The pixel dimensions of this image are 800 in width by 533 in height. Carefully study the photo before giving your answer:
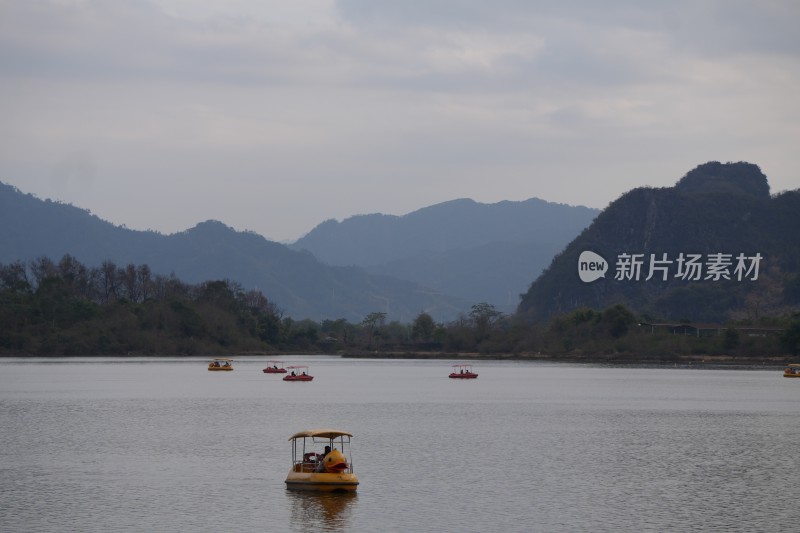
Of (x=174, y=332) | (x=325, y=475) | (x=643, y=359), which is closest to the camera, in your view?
(x=325, y=475)

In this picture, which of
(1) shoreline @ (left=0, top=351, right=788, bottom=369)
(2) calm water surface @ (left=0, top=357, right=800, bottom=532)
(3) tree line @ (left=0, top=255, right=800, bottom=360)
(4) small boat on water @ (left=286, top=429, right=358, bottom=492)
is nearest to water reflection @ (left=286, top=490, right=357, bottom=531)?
(2) calm water surface @ (left=0, top=357, right=800, bottom=532)

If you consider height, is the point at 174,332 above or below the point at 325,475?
above

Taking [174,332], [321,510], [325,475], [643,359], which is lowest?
[321,510]

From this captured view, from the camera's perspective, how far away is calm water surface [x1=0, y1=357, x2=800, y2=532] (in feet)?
119

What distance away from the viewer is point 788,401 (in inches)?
3506

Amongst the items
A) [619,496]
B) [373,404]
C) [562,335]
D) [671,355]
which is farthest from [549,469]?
[562,335]

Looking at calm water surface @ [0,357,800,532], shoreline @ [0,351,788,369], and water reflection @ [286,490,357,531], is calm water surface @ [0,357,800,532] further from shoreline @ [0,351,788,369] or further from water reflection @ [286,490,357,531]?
shoreline @ [0,351,788,369]

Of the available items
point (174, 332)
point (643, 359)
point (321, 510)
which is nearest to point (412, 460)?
point (321, 510)

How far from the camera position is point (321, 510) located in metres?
37.4

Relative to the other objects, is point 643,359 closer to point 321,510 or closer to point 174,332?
point 174,332

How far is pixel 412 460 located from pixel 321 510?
1267cm

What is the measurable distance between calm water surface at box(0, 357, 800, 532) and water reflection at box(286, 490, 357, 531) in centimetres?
8

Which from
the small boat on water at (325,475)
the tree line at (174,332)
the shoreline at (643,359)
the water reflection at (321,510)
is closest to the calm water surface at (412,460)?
the water reflection at (321,510)

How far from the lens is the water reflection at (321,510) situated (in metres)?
35.0
